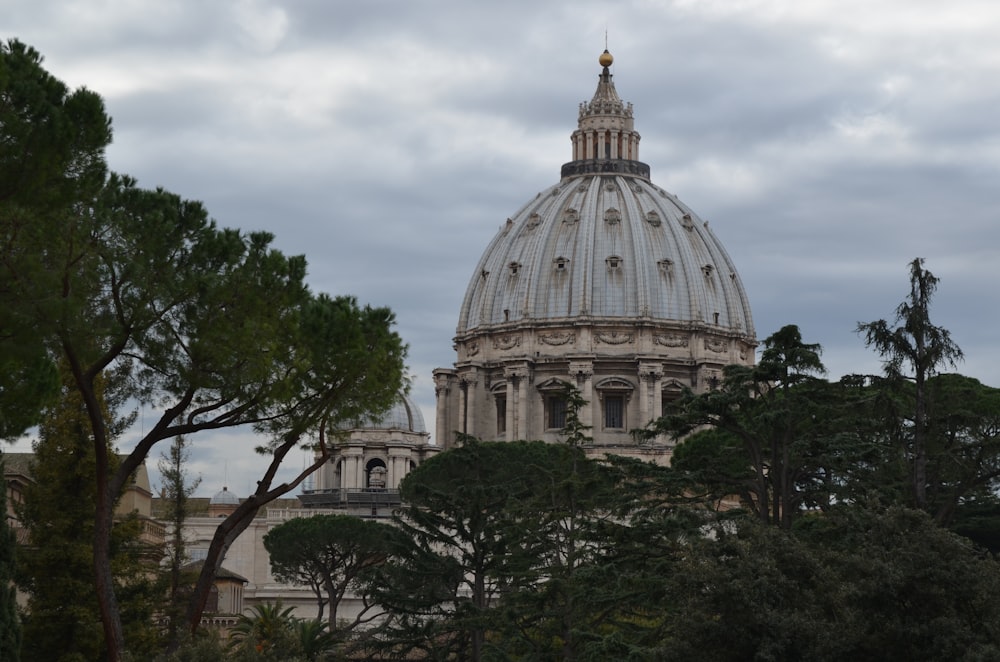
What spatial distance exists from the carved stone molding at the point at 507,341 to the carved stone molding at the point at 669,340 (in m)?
7.82

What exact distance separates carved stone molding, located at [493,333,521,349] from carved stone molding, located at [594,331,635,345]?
4.66 m

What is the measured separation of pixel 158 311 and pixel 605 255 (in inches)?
3017

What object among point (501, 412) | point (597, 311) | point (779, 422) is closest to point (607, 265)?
point (597, 311)

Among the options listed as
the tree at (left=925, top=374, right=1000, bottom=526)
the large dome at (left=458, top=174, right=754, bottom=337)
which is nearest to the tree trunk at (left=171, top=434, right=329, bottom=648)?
the tree at (left=925, top=374, right=1000, bottom=526)

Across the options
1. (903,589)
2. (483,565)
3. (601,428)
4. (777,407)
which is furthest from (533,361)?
(903,589)

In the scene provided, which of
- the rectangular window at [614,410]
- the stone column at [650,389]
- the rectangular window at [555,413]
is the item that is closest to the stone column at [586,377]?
the rectangular window at [614,410]

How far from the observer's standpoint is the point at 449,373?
99.4 metres

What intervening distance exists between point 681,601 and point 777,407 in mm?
6373

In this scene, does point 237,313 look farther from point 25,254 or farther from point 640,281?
point 640,281

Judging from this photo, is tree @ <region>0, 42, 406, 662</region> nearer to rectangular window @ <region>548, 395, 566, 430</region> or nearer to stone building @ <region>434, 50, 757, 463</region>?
stone building @ <region>434, 50, 757, 463</region>

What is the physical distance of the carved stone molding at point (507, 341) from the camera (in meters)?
97.6

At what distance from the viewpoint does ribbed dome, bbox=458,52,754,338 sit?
97.6 meters

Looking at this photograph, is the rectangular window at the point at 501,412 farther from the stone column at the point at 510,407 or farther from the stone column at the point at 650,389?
the stone column at the point at 650,389

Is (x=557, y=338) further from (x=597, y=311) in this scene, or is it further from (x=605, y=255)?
(x=605, y=255)
